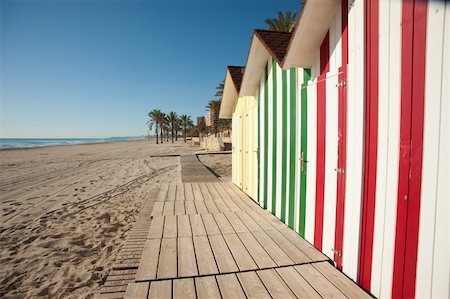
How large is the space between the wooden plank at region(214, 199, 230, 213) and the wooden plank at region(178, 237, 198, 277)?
1562 millimetres

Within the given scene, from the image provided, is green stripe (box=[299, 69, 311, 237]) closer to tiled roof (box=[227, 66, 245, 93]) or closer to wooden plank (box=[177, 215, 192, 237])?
wooden plank (box=[177, 215, 192, 237])

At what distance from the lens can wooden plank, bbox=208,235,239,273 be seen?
106 inches

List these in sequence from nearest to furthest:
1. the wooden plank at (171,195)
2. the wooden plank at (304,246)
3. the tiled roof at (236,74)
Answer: the wooden plank at (304,246)
the wooden plank at (171,195)
the tiled roof at (236,74)

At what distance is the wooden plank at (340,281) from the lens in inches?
89.3

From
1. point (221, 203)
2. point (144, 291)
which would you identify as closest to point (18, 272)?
point (144, 291)

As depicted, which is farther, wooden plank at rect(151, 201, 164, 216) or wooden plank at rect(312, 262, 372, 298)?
wooden plank at rect(151, 201, 164, 216)

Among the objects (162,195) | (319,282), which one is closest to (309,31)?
(319,282)

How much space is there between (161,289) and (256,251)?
1.31 m

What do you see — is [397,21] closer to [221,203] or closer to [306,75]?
[306,75]

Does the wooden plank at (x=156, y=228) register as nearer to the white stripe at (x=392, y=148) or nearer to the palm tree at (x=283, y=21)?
the white stripe at (x=392, y=148)

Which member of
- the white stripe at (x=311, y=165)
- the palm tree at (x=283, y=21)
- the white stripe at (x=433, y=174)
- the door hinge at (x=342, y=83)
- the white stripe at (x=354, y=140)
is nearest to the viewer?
the white stripe at (x=433, y=174)

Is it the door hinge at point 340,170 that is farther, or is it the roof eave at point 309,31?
the roof eave at point 309,31

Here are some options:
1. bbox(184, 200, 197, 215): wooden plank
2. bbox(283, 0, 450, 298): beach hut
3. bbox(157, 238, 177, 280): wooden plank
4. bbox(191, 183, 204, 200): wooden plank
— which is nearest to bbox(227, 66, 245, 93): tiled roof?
bbox(191, 183, 204, 200): wooden plank

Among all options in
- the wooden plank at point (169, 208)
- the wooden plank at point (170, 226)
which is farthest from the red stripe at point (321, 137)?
the wooden plank at point (169, 208)
